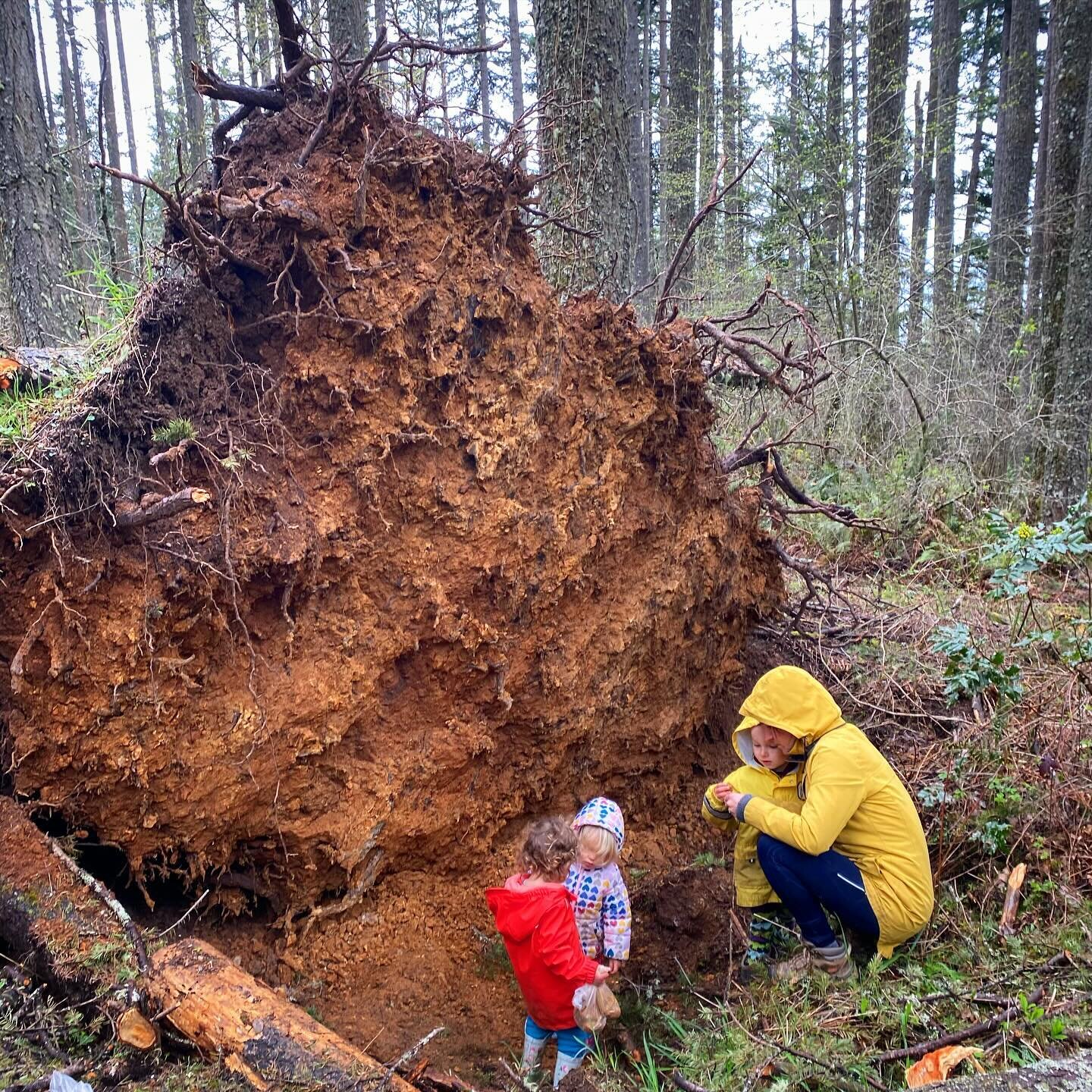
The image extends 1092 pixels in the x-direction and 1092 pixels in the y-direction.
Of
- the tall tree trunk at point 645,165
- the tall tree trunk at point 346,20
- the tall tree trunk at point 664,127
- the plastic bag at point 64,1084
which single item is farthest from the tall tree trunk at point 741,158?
the plastic bag at point 64,1084

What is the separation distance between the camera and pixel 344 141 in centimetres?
305

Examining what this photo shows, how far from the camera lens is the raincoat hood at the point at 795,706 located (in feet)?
9.83

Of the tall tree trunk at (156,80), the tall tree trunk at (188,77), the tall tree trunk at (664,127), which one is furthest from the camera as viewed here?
the tall tree trunk at (156,80)

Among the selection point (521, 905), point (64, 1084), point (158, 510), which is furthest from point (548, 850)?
point (158, 510)

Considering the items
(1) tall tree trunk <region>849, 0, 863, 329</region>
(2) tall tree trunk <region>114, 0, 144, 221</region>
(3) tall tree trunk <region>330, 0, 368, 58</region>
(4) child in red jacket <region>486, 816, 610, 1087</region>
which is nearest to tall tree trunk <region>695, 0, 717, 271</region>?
(1) tall tree trunk <region>849, 0, 863, 329</region>

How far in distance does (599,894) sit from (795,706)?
115 centimetres

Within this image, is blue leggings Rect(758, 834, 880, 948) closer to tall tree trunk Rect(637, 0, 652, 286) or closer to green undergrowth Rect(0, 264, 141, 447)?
green undergrowth Rect(0, 264, 141, 447)

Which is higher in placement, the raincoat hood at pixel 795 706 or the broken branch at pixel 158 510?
the broken branch at pixel 158 510

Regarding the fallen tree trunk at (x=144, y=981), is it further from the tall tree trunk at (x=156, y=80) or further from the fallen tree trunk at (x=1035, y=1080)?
the tall tree trunk at (x=156, y=80)

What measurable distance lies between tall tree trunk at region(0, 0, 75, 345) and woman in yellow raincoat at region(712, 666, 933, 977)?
7.21 m

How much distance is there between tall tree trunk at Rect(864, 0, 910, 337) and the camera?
8.61 m

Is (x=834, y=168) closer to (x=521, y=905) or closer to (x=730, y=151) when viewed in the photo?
(x=730, y=151)

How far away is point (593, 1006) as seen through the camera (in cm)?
290

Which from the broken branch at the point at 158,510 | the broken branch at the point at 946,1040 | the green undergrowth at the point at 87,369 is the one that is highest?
the green undergrowth at the point at 87,369
